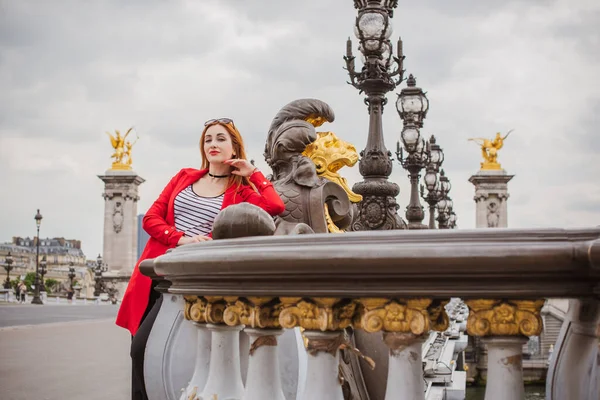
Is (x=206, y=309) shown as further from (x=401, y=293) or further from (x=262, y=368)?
(x=401, y=293)

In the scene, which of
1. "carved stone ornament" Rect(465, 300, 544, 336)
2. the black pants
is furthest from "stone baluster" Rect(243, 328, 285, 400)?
the black pants

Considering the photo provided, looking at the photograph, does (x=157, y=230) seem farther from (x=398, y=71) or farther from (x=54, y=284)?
(x=54, y=284)

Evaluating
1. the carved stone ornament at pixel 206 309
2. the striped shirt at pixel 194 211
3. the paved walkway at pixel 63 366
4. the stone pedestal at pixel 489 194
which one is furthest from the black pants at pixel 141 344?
the stone pedestal at pixel 489 194

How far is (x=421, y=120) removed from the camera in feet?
47.2

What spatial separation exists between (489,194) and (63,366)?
210 ft

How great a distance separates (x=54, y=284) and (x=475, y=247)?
124684mm

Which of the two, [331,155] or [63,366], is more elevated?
[331,155]

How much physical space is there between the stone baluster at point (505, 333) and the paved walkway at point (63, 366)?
6560 mm

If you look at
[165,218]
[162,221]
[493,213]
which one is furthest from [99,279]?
[162,221]

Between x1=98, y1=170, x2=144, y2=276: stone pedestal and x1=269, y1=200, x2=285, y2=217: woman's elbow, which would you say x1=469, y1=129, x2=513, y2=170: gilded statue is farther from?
x1=269, y1=200, x2=285, y2=217: woman's elbow

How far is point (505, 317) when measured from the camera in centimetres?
147

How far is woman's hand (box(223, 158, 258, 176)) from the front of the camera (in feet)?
10.5

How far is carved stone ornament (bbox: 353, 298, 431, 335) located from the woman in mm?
1573

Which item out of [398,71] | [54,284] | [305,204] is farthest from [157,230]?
[54,284]
